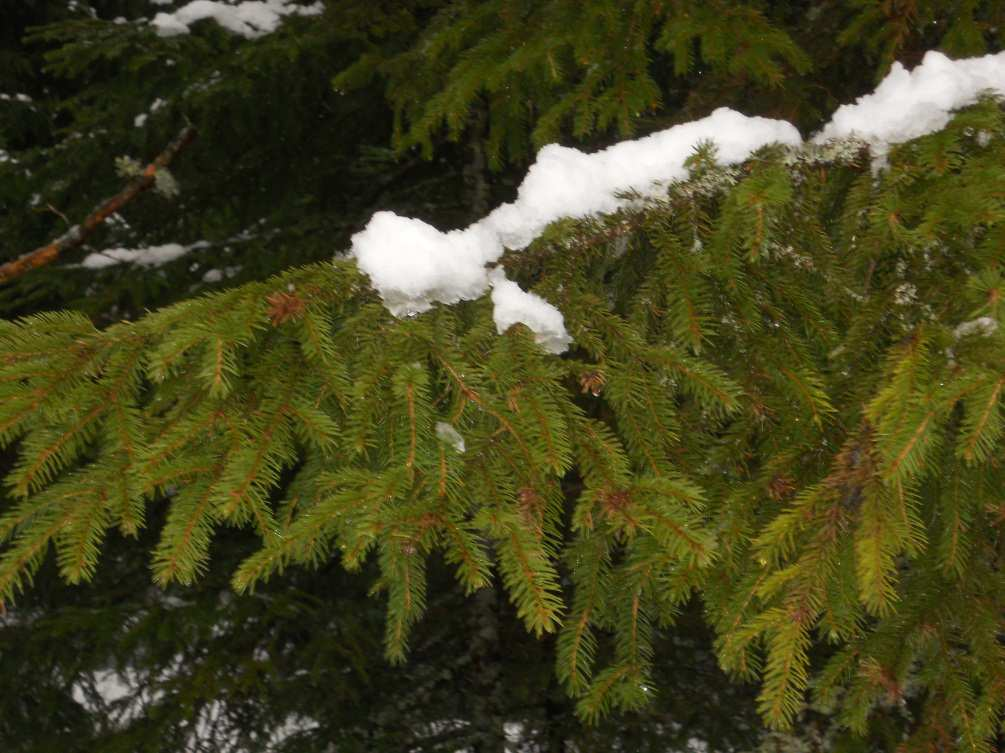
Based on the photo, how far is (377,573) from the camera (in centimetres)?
361

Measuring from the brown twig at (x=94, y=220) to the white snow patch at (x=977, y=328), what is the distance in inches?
135

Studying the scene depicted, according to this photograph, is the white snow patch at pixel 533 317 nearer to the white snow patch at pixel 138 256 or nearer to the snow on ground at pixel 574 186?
the snow on ground at pixel 574 186

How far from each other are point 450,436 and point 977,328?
3.07 feet

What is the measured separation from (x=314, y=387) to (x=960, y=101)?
156cm

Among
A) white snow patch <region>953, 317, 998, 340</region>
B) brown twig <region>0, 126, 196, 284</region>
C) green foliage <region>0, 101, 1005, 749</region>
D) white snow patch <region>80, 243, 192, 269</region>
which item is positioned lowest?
white snow patch <region>80, 243, 192, 269</region>

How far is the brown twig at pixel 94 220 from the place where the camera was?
3.48 meters

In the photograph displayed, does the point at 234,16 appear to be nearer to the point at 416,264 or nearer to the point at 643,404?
the point at 416,264

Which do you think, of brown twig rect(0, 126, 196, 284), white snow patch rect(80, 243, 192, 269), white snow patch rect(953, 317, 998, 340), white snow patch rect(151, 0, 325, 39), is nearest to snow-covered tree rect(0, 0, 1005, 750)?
white snow patch rect(953, 317, 998, 340)

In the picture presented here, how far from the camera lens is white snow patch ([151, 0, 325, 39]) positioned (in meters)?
3.70

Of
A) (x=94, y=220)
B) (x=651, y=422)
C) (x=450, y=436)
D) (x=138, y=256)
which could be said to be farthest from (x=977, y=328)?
(x=138, y=256)

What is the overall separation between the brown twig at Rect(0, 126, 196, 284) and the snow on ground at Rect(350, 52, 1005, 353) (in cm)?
242

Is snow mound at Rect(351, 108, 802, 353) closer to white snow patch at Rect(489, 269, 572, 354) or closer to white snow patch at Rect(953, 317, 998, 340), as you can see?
white snow patch at Rect(489, 269, 572, 354)

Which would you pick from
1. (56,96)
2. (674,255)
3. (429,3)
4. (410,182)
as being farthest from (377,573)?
(56,96)

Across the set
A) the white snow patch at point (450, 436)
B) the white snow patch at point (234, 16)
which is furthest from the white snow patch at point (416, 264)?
the white snow patch at point (234, 16)
